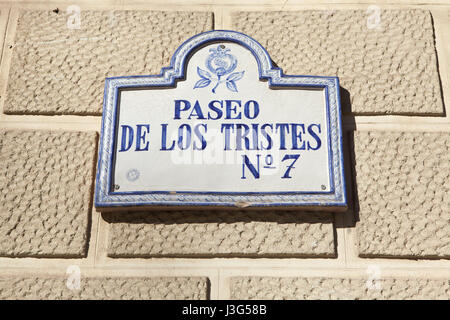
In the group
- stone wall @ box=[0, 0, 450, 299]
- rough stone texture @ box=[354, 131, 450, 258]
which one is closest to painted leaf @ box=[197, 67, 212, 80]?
stone wall @ box=[0, 0, 450, 299]

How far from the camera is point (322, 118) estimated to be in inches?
61.3

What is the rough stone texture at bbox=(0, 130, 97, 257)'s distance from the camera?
149 cm

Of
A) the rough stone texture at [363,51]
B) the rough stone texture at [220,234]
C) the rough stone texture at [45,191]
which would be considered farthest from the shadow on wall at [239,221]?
the rough stone texture at [363,51]

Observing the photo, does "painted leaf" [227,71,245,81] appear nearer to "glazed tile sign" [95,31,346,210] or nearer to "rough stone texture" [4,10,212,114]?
"glazed tile sign" [95,31,346,210]

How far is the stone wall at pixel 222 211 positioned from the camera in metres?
1.45

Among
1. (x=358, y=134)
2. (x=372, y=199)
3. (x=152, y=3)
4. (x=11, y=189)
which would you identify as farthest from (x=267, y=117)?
(x=11, y=189)

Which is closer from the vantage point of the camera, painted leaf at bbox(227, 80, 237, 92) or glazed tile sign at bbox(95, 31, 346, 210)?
glazed tile sign at bbox(95, 31, 346, 210)

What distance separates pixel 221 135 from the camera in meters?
1.54

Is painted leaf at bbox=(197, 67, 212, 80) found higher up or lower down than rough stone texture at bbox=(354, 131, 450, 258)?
higher up

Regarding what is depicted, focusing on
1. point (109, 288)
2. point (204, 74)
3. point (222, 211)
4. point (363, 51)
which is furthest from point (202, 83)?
point (109, 288)

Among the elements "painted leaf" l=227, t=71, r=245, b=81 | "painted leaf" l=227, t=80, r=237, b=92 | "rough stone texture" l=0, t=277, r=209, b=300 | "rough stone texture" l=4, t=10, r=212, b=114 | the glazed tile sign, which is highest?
"rough stone texture" l=4, t=10, r=212, b=114

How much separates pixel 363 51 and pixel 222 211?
2.59ft
